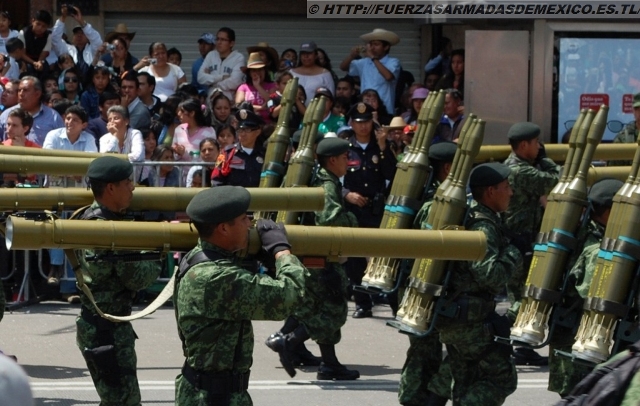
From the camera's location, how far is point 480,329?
6.70 metres

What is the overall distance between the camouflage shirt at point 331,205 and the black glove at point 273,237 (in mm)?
3310

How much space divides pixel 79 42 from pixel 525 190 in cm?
712

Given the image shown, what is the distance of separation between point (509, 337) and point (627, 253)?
799 millimetres

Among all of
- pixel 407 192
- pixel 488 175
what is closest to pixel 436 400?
pixel 488 175

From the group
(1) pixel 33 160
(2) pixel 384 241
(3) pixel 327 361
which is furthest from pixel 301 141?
(2) pixel 384 241

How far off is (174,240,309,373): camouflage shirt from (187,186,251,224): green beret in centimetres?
16

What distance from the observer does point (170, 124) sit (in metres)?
12.9

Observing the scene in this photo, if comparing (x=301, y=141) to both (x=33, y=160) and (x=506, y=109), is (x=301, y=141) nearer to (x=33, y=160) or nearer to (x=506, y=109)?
(x=33, y=160)

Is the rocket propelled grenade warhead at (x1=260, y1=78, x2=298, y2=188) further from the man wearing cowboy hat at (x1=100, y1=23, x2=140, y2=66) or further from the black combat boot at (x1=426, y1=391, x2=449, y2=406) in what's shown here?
the man wearing cowboy hat at (x1=100, y1=23, x2=140, y2=66)

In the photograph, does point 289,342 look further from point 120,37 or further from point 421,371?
point 120,37

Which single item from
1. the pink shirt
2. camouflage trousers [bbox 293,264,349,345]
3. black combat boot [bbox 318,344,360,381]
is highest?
the pink shirt

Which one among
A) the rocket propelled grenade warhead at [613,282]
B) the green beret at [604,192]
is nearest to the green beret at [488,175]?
the green beret at [604,192]

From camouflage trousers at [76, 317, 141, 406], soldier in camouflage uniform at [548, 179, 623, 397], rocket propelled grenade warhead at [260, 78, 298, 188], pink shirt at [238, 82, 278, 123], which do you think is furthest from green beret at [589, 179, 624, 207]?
pink shirt at [238, 82, 278, 123]

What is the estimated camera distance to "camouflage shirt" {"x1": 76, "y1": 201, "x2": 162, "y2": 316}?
6449 mm
